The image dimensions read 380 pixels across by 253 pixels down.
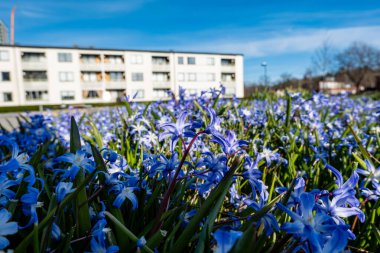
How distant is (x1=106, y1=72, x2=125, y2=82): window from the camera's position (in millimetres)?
49906

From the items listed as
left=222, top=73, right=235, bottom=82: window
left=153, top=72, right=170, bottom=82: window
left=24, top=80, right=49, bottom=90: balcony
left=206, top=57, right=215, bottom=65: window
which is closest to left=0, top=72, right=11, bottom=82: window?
left=24, top=80, right=49, bottom=90: balcony

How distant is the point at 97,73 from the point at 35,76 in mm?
8967

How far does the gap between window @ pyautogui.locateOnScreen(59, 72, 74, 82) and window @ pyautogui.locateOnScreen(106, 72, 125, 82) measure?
5.52m

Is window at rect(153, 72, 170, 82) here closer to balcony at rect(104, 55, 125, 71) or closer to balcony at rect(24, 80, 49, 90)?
balcony at rect(104, 55, 125, 71)

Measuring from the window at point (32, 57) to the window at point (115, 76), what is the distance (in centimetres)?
967

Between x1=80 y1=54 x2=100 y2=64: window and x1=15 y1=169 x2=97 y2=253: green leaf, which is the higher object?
x1=80 y1=54 x2=100 y2=64: window

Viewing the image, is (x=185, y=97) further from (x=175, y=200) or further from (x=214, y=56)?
(x=214, y=56)

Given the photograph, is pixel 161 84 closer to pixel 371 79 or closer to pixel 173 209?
pixel 371 79

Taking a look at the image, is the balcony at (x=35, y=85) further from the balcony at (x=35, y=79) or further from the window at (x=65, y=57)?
the window at (x=65, y=57)

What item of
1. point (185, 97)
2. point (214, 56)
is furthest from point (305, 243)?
point (214, 56)

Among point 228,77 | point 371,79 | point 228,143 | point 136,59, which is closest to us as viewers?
point 228,143

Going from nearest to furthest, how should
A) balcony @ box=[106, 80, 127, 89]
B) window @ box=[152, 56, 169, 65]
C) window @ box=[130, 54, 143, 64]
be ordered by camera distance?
balcony @ box=[106, 80, 127, 89] → window @ box=[130, 54, 143, 64] → window @ box=[152, 56, 169, 65]

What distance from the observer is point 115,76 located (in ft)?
166

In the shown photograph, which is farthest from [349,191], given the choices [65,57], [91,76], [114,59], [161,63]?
[161,63]
